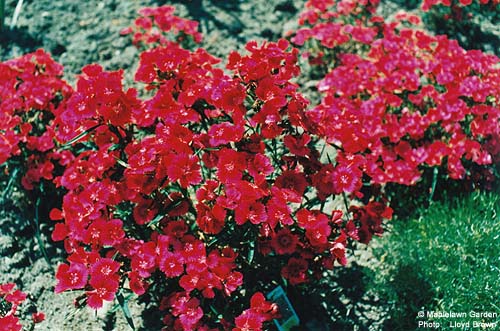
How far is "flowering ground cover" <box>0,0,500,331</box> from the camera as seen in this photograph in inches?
94.0

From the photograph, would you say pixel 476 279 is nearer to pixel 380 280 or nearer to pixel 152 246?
pixel 380 280

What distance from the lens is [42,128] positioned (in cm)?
362

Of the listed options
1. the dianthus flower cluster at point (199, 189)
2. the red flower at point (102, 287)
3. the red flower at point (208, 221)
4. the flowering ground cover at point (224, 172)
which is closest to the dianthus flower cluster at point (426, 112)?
the flowering ground cover at point (224, 172)

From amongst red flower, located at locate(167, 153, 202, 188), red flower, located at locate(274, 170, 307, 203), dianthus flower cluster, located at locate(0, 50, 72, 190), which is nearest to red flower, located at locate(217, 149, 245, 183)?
red flower, located at locate(167, 153, 202, 188)

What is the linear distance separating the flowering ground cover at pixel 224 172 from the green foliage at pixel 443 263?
18 centimetres

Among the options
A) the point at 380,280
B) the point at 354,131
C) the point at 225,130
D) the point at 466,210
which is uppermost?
the point at 225,130

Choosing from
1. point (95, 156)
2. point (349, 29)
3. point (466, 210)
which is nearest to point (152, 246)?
point (95, 156)

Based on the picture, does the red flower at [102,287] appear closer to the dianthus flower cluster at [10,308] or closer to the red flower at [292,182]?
the dianthus flower cluster at [10,308]

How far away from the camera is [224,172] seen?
2.28 m

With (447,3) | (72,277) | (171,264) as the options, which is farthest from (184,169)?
(447,3)

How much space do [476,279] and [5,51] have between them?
13.6 feet

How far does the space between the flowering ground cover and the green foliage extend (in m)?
0.18

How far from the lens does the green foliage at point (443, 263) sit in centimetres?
290

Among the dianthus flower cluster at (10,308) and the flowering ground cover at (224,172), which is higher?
the flowering ground cover at (224,172)
